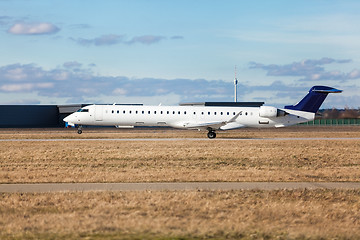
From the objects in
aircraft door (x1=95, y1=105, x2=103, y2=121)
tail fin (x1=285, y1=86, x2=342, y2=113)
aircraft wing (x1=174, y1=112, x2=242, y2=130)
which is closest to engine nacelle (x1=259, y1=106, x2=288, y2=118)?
tail fin (x1=285, y1=86, x2=342, y2=113)

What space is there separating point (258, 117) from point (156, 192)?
3241 cm

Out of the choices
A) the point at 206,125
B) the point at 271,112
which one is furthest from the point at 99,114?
the point at 271,112

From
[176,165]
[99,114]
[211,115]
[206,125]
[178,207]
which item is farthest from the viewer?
[99,114]

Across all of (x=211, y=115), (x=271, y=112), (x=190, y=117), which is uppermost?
(x=271, y=112)

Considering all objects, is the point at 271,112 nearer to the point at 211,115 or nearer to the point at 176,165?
the point at 211,115

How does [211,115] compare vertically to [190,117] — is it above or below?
above

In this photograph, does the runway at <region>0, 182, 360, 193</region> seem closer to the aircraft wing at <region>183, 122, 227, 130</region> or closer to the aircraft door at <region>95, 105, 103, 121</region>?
the aircraft wing at <region>183, 122, 227, 130</region>

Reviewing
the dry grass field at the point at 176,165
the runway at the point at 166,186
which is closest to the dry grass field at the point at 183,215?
the runway at the point at 166,186

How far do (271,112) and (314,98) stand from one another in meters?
4.29

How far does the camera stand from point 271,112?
44.3 m

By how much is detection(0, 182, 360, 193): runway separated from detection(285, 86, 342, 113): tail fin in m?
29.5

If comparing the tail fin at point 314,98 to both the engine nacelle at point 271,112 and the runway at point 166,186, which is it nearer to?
the engine nacelle at point 271,112

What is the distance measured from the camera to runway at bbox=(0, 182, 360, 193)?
14.3 meters

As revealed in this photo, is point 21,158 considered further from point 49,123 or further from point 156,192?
point 49,123
